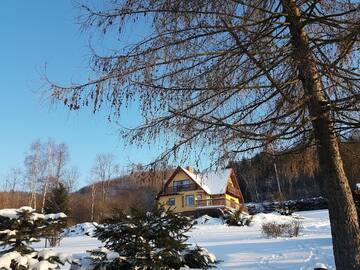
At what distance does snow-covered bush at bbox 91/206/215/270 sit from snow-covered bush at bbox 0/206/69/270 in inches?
23.5

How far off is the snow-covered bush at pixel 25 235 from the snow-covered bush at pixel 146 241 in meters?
0.60

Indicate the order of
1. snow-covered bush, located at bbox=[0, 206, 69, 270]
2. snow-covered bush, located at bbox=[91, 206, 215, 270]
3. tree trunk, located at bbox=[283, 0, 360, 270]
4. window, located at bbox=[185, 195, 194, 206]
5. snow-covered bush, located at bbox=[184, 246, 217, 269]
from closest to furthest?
tree trunk, located at bbox=[283, 0, 360, 270]
snow-covered bush, located at bbox=[0, 206, 69, 270]
snow-covered bush, located at bbox=[91, 206, 215, 270]
snow-covered bush, located at bbox=[184, 246, 217, 269]
window, located at bbox=[185, 195, 194, 206]

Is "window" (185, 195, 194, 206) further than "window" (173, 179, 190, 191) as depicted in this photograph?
No

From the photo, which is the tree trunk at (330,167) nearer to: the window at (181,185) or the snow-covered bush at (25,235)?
the snow-covered bush at (25,235)

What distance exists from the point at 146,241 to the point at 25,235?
1463 mm

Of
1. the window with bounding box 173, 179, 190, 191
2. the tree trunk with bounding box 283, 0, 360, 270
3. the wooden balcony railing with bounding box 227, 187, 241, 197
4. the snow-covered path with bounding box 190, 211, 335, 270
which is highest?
the window with bounding box 173, 179, 190, 191

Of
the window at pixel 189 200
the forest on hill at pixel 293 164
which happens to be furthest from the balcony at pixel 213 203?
the forest on hill at pixel 293 164

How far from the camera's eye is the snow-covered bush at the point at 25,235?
4.98 meters

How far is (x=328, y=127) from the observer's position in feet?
14.4

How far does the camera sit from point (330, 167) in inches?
172

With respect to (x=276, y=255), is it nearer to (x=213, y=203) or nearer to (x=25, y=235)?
(x=25, y=235)

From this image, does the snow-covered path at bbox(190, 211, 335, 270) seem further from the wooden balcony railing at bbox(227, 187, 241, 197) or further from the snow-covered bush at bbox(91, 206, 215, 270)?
the wooden balcony railing at bbox(227, 187, 241, 197)

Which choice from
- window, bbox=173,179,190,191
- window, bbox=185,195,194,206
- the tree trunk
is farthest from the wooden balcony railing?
the tree trunk

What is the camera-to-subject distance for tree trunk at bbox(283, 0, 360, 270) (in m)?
4.16
